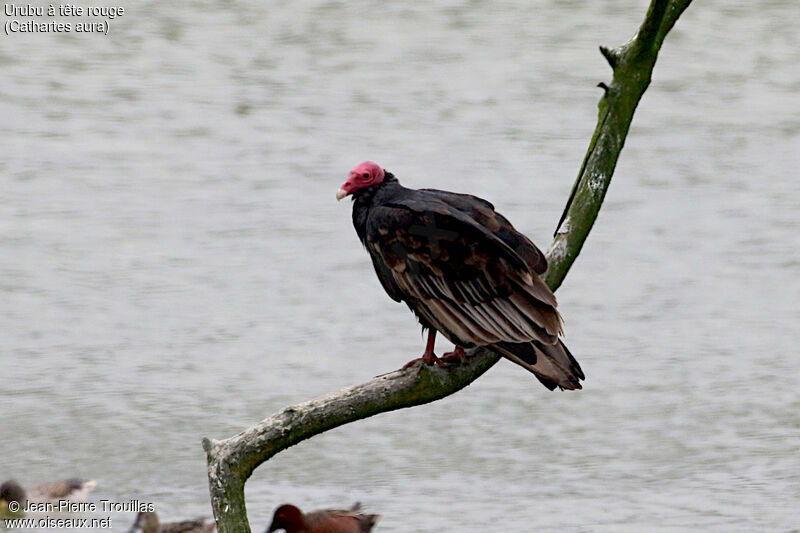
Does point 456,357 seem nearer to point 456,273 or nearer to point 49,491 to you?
point 456,273

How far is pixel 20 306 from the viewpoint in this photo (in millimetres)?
8406

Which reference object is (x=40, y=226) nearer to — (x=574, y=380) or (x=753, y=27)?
(x=574, y=380)

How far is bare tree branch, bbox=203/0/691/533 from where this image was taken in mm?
3748

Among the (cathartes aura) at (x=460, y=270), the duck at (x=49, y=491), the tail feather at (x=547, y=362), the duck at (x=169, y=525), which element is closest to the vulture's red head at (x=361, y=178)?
the (cathartes aura) at (x=460, y=270)

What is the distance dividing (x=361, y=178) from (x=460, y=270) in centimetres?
46

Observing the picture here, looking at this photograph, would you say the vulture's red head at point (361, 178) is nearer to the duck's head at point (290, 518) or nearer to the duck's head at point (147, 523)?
the duck's head at point (290, 518)

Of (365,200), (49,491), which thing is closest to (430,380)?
(365,200)

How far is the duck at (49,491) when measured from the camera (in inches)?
242

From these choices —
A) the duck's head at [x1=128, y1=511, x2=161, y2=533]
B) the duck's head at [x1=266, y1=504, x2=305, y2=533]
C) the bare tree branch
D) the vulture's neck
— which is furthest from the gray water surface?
the bare tree branch

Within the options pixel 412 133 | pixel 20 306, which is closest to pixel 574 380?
pixel 20 306

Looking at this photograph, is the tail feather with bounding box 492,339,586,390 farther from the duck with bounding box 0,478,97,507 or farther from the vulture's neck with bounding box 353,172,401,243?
the duck with bounding box 0,478,97,507

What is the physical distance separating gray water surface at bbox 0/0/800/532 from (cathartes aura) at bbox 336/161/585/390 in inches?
82.1

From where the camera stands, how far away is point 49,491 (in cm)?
618

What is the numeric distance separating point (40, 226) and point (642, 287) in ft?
12.4
